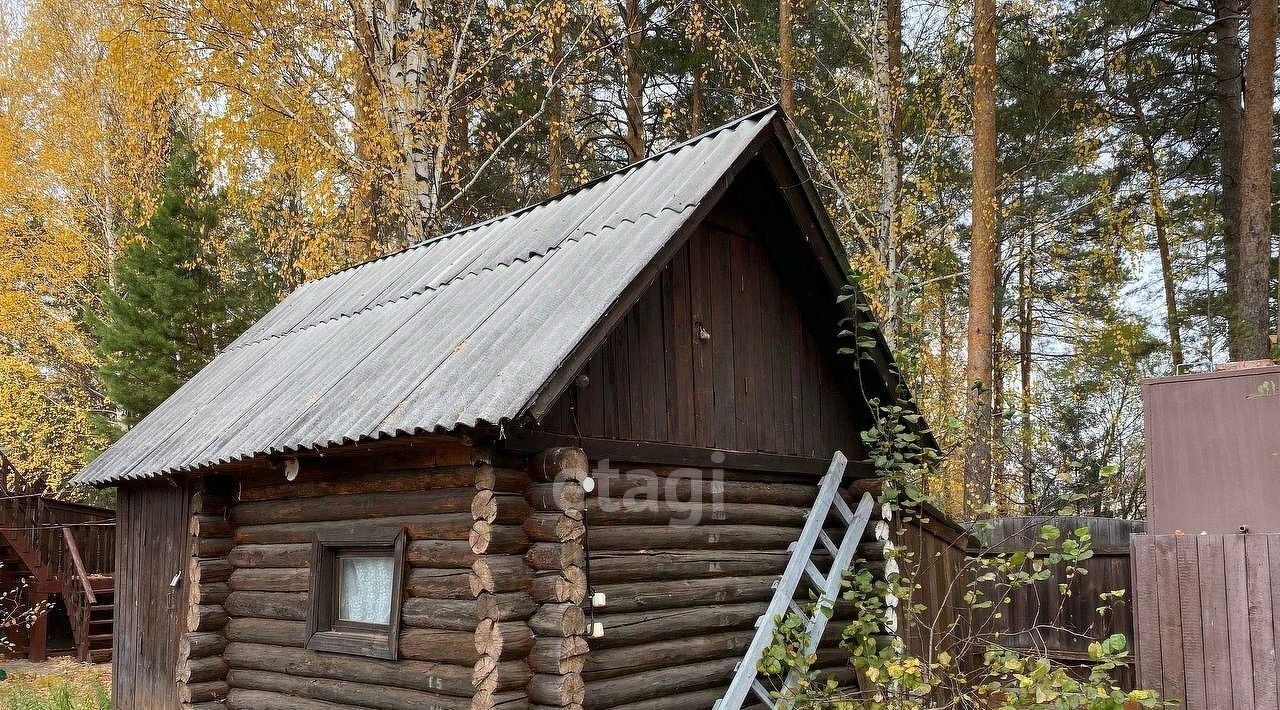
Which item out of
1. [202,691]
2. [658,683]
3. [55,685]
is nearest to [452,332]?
[658,683]

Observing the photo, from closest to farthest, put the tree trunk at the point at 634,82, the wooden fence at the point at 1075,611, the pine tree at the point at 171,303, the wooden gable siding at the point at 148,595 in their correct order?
1. the wooden gable siding at the point at 148,595
2. the wooden fence at the point at 1075,611
3. the pine tree at the point at 171,303
4. the tree trunk at the point at 634,82

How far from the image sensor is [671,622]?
716cm

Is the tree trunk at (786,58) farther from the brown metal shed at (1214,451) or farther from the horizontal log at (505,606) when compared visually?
the horizontal log at (505,606)

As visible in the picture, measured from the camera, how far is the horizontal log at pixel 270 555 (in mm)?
7895

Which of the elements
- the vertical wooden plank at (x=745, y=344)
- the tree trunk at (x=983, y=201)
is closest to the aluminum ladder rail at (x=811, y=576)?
the vertical wooden plank at (x=745, y=344)

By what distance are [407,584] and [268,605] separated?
205 centimetres

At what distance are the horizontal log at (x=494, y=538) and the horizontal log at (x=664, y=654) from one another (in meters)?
0.91

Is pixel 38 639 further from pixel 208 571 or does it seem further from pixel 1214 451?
pixel 1214 451

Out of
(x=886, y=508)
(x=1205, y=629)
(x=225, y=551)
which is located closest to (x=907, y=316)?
(x=886, y=508)

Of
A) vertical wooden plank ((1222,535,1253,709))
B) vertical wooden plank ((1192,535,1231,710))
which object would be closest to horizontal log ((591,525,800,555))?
vertical wooden plank ((1192,535,1231,710))

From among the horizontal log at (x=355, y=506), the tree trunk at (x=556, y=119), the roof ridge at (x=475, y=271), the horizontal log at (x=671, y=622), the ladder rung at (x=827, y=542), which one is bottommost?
the horizontal log at (x=671, y=622)

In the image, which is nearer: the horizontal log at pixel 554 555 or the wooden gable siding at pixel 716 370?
the horizontal log at pixel 554 555

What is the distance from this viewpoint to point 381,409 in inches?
254

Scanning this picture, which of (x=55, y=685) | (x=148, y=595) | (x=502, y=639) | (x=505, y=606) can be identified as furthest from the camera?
(x=55, y=685)
